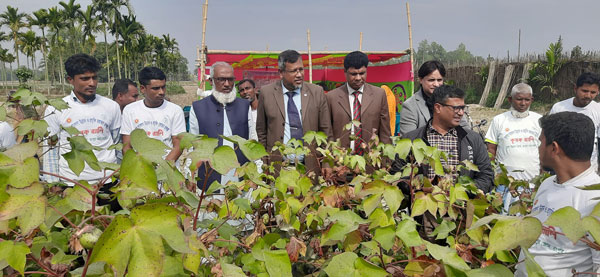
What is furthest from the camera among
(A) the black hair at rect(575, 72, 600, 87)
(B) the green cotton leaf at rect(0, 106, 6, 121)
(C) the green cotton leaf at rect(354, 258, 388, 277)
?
(A) the black hair at rect(575, 72, 600, 87)

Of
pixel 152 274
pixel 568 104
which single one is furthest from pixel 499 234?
pixel 568 104

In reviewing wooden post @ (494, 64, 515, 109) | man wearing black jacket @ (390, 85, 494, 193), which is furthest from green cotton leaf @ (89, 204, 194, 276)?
wooden post @ (494, 64, 515, 109)

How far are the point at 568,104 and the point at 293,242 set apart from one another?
4076 millimetres

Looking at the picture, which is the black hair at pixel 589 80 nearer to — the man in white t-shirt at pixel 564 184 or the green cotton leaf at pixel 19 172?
the man in white t-shirt at pixel 564 184

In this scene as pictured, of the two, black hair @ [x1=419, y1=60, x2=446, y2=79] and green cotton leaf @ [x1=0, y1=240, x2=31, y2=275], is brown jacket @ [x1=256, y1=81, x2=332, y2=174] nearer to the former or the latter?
black hair @ [x1=419, y1=60, x2=446, y2=79]

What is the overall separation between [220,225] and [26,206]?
1.49ft

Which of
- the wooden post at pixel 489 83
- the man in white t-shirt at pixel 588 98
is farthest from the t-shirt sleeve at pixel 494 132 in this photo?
the wooden post at pixel 489 83

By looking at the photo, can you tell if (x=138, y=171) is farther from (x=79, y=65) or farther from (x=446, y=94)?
(x=79, y=65)

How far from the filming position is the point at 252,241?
49.7 inches

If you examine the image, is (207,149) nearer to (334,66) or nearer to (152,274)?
(152,274)

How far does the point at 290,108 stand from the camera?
11.6 ft

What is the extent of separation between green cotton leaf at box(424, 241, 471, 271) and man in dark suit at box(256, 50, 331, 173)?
2.62 meters

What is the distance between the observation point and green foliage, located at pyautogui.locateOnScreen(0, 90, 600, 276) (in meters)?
0.70

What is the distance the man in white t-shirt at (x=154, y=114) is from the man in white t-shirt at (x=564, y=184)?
102 inches
